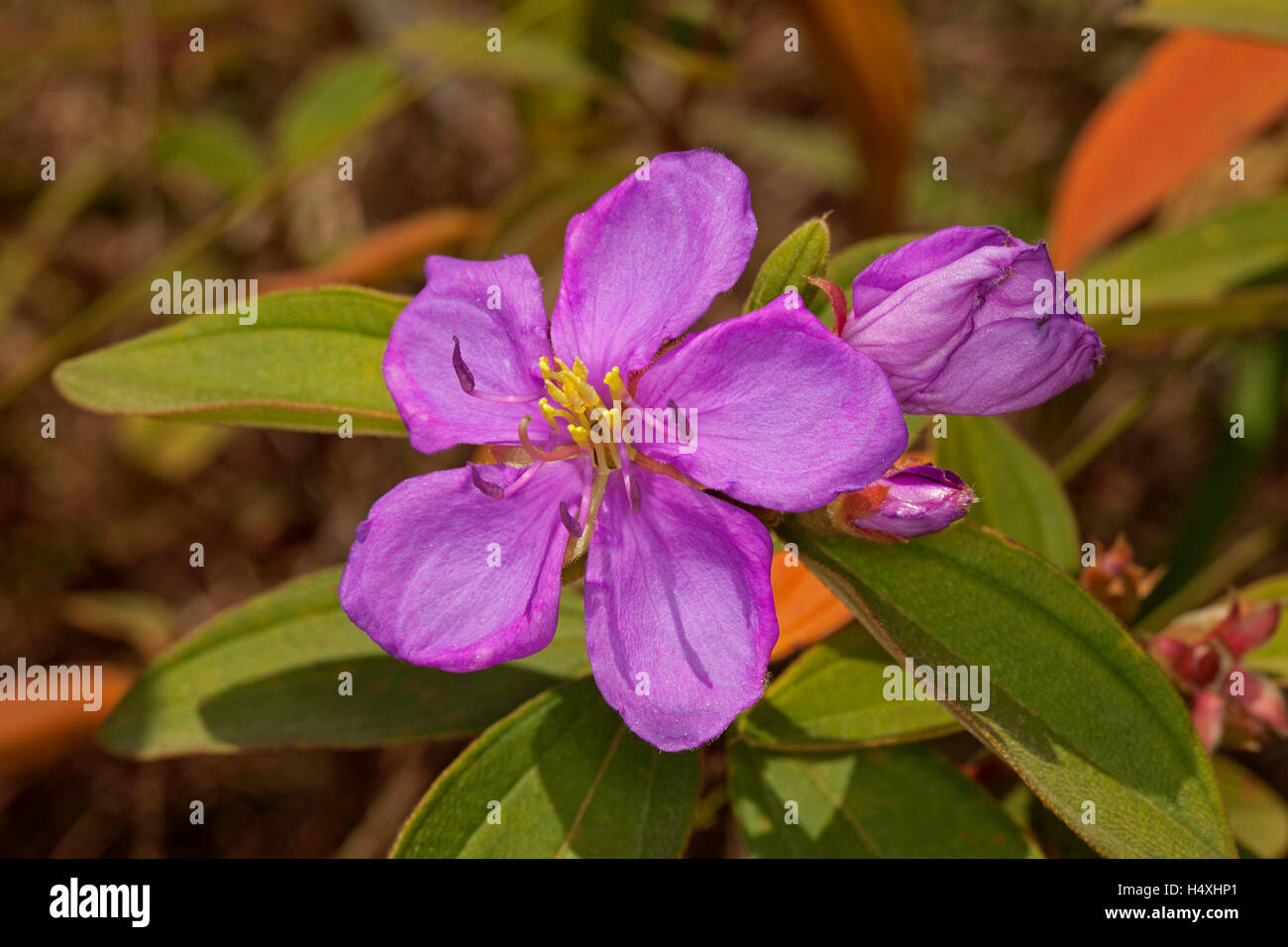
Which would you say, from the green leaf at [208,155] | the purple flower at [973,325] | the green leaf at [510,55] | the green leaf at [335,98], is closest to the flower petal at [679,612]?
the purple flower at [973,325]

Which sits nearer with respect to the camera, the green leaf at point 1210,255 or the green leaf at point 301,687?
the green leaf at point 301,687

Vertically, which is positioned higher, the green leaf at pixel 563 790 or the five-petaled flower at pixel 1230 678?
the five-petaled flower at pixel 1230 678

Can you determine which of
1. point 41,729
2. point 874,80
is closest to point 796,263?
point 874,80

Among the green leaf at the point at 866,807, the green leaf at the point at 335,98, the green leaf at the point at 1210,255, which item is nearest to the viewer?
the green leaf at the point at 866,807

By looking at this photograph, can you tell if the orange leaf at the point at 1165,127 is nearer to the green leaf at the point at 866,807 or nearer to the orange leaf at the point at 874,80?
the orange leaf at the point at 874,80

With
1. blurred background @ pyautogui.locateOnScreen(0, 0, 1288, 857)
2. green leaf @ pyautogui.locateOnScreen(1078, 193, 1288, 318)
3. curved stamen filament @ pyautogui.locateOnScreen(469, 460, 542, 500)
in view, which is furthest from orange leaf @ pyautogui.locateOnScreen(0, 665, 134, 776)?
green leaf @ pyautogui.locateOnScreen(1078, 193, 1288, 318)

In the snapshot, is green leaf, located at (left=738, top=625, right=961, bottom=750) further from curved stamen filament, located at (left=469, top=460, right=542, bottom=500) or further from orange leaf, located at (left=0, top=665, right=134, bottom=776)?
orange leaf, located at (left=0, top=665, right=134, bottom=776)

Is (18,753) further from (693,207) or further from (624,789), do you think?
(693,207)
